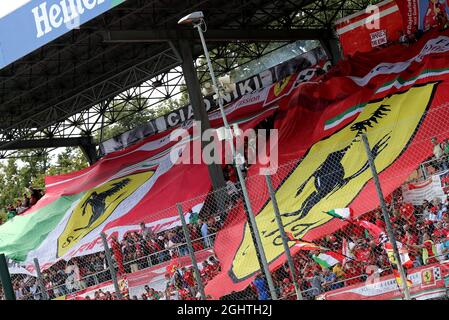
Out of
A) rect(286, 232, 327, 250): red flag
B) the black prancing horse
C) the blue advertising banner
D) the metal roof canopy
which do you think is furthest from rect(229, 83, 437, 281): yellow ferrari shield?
the black prancing horse

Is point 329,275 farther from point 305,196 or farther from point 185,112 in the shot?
point 185,112

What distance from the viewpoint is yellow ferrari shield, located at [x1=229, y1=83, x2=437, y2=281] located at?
1434 cm

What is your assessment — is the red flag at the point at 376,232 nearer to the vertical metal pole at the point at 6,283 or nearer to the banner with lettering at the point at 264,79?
the vertical metal pole at the point at 6,283

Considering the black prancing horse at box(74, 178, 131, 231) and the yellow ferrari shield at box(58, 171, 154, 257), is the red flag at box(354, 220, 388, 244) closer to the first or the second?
the yellow ferrari shield at box(58, 171, 154, 257)

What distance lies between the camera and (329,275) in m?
12.5

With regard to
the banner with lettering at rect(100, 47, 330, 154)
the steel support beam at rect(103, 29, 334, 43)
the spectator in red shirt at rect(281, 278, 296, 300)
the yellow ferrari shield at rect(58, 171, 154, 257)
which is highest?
the steel support beam at rect(103, 29, 334, 43)

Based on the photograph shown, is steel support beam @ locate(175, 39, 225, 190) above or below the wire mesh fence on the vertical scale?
above

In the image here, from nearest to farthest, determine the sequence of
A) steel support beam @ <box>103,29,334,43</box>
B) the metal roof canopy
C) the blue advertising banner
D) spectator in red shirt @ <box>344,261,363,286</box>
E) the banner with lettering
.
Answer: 1. spectator in red shirt @ <box>344,261,363,286</box>
2. the blue advertising banner
3. steel support beam @ <box>103,29,334,43</box>
4. the metal roof canopy
5. the banner with lettering

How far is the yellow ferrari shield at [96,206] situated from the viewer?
2569 centimetres

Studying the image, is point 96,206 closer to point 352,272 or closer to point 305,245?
point 305,245

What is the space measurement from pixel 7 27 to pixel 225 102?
11.3 meters

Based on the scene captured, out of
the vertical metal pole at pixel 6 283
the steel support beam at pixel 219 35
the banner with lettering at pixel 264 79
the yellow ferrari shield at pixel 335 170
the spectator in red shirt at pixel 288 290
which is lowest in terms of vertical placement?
the spectator in red shirt at pixel 288 290

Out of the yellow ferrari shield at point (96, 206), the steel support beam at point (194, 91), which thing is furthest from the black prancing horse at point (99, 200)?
the steel support beam at point (194, 91)
